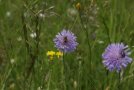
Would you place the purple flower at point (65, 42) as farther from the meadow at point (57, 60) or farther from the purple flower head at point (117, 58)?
the purple flower head at point (117, 58)

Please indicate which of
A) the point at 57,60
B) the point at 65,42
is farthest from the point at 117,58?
the point at 57,60

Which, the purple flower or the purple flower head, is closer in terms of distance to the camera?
the purple flower head

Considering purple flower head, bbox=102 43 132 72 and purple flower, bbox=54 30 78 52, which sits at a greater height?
purple flower, bbox=54 30 78 52

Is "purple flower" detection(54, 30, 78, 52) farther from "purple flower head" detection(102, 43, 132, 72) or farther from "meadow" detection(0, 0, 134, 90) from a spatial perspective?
"purple flower head" detection(102, 43, 132, 72)

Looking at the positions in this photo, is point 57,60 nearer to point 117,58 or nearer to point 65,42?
point 65,42

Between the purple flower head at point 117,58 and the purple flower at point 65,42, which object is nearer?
the purple flower head at point 117,58

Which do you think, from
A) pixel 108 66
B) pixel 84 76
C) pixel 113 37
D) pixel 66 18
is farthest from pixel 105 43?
pixel 108 66

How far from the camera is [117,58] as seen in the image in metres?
1.84

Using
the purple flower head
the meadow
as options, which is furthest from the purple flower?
the purple flower head

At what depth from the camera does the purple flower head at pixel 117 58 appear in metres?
1.80

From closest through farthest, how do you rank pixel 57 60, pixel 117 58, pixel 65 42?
pixel 117 58 < pixel 65 42 < pixel 57 60

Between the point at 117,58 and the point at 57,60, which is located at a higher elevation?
the point at 57,60

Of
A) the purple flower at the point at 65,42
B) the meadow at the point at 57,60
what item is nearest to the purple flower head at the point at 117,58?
the meadow at the point at 57,60

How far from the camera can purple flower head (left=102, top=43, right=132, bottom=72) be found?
1803 millimetres
